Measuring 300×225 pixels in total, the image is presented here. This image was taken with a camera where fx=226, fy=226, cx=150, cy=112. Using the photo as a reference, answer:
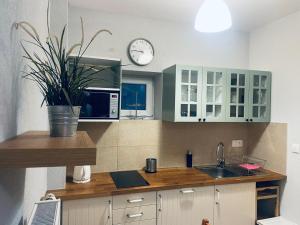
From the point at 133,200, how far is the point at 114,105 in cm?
85

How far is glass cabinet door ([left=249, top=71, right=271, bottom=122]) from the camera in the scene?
259 centimetres

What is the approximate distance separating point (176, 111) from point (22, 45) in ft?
5.52

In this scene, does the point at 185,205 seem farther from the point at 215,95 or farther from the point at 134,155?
the point at 215,95

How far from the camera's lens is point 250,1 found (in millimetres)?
2080

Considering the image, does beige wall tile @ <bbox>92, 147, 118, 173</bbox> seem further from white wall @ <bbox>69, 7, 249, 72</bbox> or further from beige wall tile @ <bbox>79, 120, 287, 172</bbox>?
white wall @ <bbox>69, 7, 249, 72</bbox>

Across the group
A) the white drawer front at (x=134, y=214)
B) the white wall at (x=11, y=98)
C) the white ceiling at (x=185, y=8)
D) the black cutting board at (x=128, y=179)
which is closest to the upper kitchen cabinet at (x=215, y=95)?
the white ceiling at (x=185, y=8)

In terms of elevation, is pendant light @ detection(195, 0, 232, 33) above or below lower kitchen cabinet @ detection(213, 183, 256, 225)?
above

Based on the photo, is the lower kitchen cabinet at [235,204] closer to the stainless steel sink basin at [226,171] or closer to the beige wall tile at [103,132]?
the stainless steel sink basin at [226,171]

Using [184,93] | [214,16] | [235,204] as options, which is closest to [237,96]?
[184,93]

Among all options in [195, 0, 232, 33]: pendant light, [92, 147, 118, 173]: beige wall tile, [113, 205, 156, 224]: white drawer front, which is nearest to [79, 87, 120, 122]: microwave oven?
[92, 147, 118, 173]: beige wall tile

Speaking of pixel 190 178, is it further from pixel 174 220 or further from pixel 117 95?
pixel 117 95

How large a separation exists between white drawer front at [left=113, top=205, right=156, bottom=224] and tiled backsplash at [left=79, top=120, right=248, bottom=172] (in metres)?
0.60

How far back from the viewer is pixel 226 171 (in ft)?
8.70

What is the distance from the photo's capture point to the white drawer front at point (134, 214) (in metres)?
1.92
